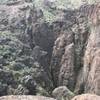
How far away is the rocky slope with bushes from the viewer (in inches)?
648

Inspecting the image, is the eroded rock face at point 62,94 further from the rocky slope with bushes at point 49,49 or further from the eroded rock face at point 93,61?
the eroded rock face at point 93,61

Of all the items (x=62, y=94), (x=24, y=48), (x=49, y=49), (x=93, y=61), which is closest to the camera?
(x=62, y=94)

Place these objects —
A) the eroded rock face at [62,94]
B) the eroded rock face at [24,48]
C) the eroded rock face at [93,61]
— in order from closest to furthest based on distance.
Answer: the eroded rock face at [62,94] → the eroded rock face at [93,61] → the eroded rock face at [24,48]

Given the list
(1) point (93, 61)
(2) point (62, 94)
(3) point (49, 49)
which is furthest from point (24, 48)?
(2) point (62, 94)

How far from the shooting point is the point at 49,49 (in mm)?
20859

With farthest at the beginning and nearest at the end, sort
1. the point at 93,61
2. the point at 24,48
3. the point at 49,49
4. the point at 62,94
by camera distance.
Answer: the point at 49,49, the point at 24,48, the point at 93,61, the point at 62,94

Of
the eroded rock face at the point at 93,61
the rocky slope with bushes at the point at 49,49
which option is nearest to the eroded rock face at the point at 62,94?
the rocky slope with bushes at the point at 49,49

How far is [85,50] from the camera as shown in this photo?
19.3 meters

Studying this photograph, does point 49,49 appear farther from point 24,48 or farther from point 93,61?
point 93,61

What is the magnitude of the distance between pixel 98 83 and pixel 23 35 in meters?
7.14

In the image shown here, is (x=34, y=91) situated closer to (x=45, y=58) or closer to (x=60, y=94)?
(x=60, y=94)

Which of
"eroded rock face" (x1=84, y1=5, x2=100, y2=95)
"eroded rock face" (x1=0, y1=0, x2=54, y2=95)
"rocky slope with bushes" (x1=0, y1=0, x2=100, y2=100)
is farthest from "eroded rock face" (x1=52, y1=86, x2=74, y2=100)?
"eroded rock face" (x1=84, y1=5, x2=100, y2=95)

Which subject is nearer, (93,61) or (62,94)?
(62,94)

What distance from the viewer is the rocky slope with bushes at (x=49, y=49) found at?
1647 cm
